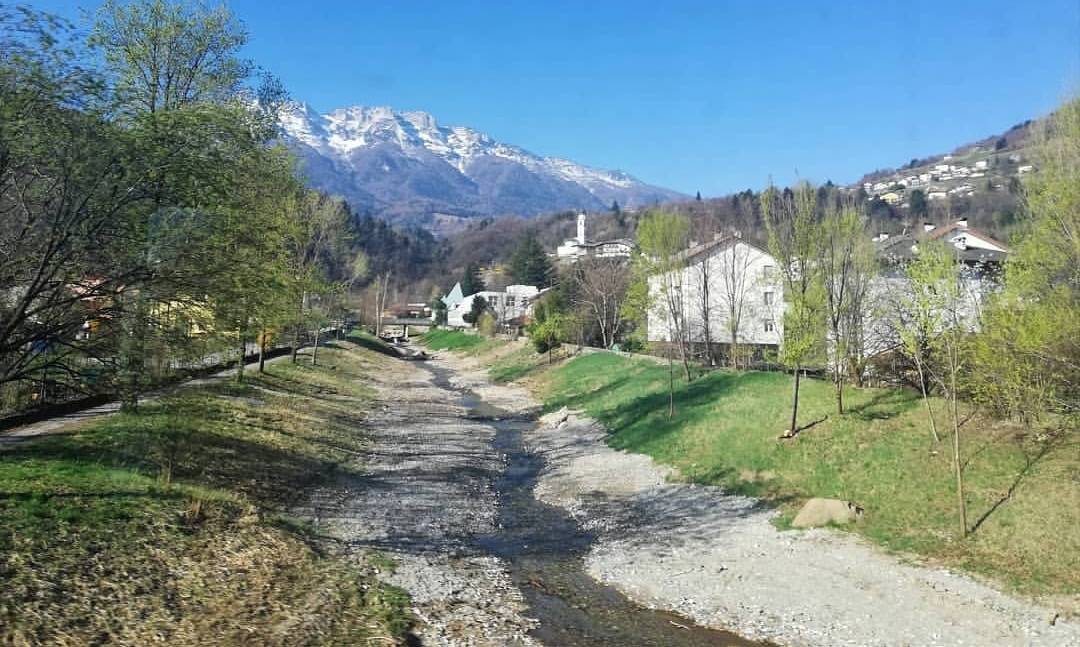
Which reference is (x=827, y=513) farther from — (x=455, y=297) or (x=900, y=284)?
(x=455, y=297)

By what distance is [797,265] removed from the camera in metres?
24.2

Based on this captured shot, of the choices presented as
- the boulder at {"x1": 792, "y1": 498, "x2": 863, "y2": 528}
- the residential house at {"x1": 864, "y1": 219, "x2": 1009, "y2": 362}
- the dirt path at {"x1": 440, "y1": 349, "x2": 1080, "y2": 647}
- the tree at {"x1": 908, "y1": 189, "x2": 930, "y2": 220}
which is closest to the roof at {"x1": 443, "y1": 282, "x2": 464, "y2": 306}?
the tree at {"x1": 908, "y1": 189, "x2": 930, "y2": 220}

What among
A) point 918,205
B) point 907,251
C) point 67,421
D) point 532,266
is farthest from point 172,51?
point 918,205

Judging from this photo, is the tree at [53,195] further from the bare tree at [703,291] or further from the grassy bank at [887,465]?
the bare tree at [703,291]

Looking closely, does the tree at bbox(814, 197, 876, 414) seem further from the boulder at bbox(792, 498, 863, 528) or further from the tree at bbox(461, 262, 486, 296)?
the tree at bbox(461, 262, 486, 296)

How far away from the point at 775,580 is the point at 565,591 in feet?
14.4

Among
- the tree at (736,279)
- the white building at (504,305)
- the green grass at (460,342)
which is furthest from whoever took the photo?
the white building at (504,305)

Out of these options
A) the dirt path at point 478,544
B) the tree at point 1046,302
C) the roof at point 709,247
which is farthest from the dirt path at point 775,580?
the roof at point 709,247

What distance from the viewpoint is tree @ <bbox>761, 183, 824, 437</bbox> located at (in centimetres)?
2361

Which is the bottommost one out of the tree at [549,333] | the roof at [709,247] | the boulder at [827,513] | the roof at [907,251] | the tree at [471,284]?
the boulder at [827,513]

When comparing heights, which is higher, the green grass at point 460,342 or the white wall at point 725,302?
the white wall at point 725,302

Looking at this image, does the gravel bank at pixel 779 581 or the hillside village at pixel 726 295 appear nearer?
the gravel bank at pixel 779 581

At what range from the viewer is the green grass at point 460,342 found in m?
89.5

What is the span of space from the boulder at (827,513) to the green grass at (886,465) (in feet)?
1.13
